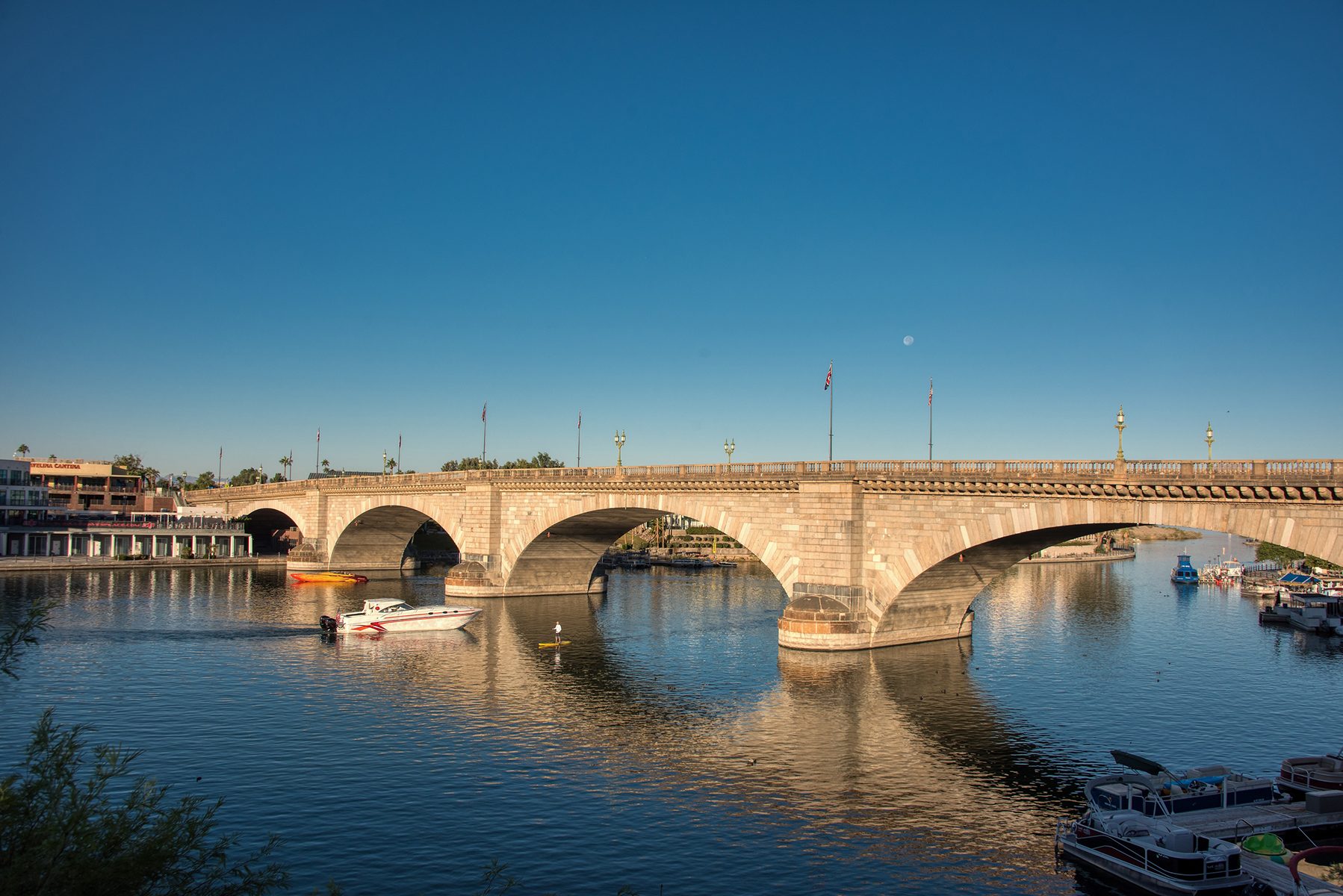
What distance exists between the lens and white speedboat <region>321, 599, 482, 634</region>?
65562mm

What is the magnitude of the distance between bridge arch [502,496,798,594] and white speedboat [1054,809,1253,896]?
107 ft

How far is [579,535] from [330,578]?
32.3 metres

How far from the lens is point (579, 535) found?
84688mm

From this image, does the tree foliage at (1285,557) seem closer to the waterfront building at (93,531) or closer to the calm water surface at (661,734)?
the calm water surface at (661,734)

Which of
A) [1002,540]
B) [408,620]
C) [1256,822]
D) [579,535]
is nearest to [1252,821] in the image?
[1256,822]

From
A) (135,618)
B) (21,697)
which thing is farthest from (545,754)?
(135,618)

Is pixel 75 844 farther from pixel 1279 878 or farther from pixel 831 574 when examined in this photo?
pixel 831 574

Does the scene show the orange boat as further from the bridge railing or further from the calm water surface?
the calm water surface

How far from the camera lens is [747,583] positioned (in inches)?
4200

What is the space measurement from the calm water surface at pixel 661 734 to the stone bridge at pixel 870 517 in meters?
3.53

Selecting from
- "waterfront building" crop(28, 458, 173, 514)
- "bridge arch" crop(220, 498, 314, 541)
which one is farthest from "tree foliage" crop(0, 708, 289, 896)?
"waterfront building" crop(28, 458, 173, 514)

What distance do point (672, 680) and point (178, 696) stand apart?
23.9 m

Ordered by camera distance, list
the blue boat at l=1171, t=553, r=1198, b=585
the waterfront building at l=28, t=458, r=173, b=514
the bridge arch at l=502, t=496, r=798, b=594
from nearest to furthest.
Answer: the bridge arch at l=502, t=496, r=798, b=594 → the blue boat at l=1171, t=553, r=1198, b=585 → the waterfront building at l=28, t=458, r=173, b=514

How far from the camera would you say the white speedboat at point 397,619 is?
65562 mm
